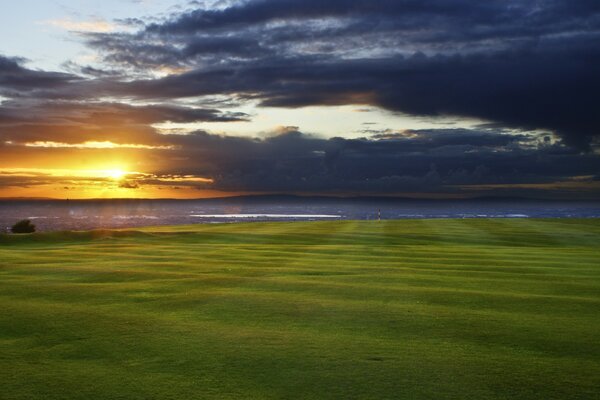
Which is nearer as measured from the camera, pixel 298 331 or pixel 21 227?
pixel 298 331

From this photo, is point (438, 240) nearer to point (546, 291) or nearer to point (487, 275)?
point (487, 275)

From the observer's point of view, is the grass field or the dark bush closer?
the grass field

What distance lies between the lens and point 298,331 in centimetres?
1054

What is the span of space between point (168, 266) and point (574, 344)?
14760mm

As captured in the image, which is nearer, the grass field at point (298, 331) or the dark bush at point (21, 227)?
the grass field at point (298, 331)

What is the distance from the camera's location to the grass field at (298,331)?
774cm

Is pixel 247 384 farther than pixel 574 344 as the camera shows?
No

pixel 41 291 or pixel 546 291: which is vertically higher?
pixel 41 291

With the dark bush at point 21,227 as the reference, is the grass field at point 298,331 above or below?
below

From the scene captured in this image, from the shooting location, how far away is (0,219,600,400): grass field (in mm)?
Answer: 7742

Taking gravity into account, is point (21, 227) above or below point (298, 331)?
above

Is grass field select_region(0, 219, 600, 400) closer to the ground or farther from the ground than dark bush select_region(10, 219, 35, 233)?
closer to the ground

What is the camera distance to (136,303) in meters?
13.6

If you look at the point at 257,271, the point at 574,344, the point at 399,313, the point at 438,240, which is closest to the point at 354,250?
the point at 257,271
